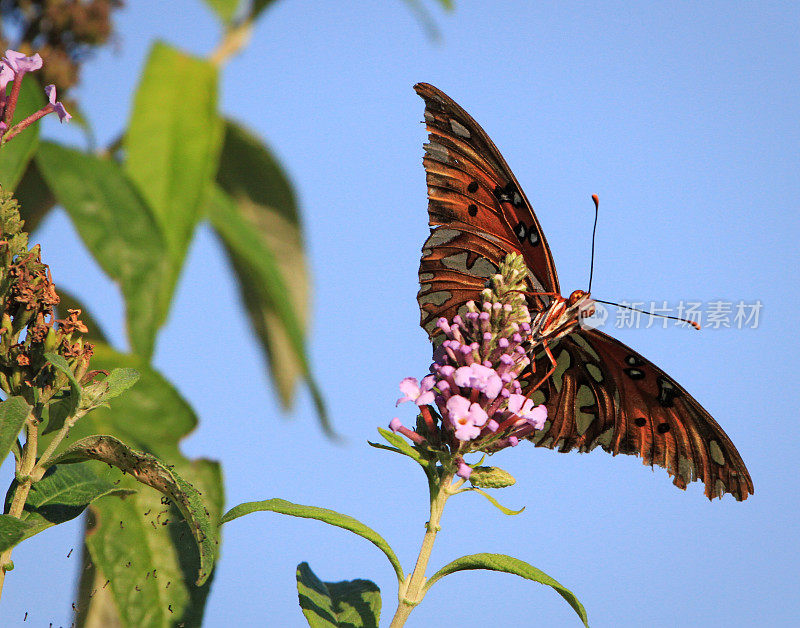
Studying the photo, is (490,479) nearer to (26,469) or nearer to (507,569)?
(507,569)

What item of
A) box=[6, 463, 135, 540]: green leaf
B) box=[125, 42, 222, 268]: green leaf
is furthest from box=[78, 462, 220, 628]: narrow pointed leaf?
box=[125, 42, 222, 268]: green leaf

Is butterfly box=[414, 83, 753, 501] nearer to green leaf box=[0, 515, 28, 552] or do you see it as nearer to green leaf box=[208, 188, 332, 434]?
green leaf box=[0, 515, 28, 552]

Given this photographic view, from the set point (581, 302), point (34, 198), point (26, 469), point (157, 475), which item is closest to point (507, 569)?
point (157, 475)

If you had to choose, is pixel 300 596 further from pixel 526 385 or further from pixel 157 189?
pixel 157 189

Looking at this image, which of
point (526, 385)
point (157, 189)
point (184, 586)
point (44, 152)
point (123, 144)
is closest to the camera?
point (184, 586)

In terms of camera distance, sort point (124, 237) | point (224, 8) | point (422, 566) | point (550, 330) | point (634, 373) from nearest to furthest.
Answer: point (422, 566)
point (550, 330)
point (634, 373)
point (124, 237)
point (224, 8)

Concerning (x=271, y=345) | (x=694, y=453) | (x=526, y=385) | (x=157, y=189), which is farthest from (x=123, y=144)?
(x=694, y=453)
